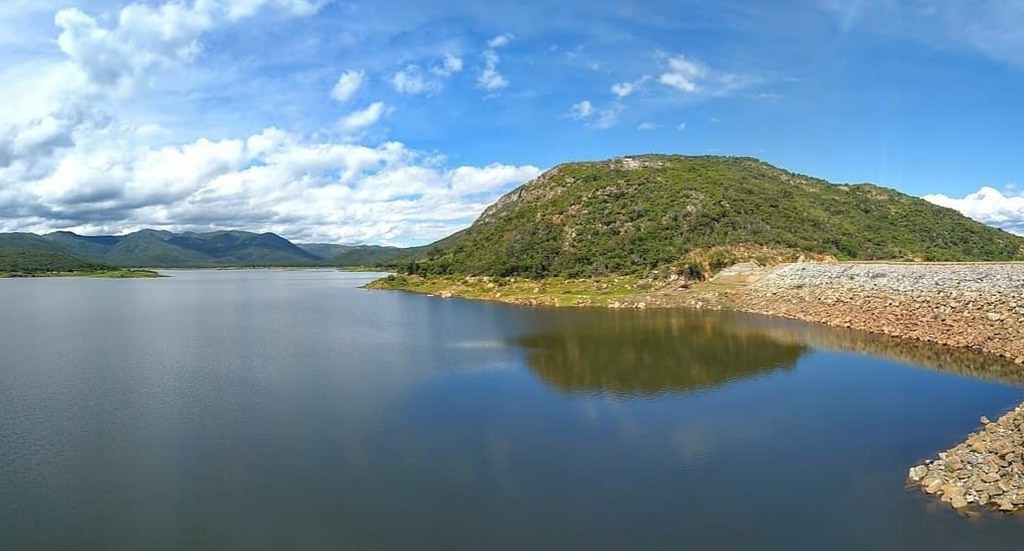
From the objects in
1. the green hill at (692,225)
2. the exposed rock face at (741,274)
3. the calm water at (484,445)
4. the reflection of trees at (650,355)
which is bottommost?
the calm water at (484,445)

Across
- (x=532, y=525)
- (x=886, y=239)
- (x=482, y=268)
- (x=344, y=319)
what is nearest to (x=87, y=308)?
(x=344, y=319)

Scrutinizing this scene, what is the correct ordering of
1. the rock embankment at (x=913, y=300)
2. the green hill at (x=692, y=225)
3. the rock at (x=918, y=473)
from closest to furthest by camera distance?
the rock at (x=918, y=473)
the rock embankment at (x=913, y=300)
the green hill at (x=692, y=225)

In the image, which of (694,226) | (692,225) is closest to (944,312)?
(694,226)

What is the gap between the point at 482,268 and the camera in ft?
351

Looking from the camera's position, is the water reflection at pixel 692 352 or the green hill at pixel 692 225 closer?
the water reflection at pixel 692 352

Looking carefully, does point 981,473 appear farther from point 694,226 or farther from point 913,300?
point 694,226

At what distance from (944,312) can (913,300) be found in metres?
4.82

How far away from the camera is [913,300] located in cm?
5162

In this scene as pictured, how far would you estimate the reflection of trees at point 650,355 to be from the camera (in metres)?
34.1

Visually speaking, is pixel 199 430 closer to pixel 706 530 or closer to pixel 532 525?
pixel 532 525

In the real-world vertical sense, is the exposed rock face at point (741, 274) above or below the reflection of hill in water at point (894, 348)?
above

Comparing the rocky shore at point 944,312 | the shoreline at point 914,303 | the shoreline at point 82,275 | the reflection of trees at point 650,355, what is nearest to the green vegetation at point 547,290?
the shoreline at point 914,303

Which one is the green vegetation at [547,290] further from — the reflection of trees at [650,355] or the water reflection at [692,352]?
the reflection of trees at [650,355]

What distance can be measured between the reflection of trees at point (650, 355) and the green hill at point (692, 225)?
33.9m
